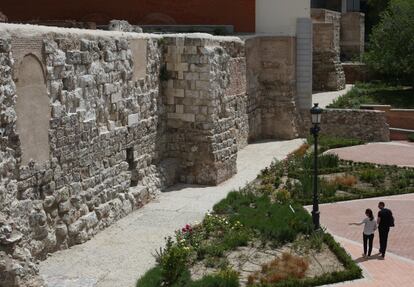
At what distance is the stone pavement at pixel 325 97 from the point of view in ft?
93.6

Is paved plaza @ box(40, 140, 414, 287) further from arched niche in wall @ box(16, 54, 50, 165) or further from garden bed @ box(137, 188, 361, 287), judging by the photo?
arched niche in wall @ box(16, 54, 50, 165)

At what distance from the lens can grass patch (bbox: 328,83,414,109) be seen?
2801cm

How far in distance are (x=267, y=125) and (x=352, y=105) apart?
5.11 m

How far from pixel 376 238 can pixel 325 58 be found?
21.1 metres

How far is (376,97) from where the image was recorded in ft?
100

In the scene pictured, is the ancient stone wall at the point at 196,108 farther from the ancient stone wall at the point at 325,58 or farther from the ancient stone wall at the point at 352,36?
the ancient stone wall at the point at 352,36

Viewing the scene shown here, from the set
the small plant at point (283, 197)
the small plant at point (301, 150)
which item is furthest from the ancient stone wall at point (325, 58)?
the small plant at point (283, 197)

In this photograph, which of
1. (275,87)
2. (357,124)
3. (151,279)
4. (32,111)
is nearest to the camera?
(151,279)

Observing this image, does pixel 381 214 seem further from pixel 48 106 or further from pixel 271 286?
pixel 48 106

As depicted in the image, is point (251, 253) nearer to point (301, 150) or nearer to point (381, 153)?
point (301, 150)

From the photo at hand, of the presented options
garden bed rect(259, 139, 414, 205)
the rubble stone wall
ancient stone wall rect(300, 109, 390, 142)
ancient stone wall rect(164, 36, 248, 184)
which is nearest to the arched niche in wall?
the rubble stone wall

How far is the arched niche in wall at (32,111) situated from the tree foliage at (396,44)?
906 inches

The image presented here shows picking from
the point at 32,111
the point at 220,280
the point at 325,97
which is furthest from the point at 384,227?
the point at 325,97

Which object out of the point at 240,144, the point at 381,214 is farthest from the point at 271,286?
the point at 240,144
